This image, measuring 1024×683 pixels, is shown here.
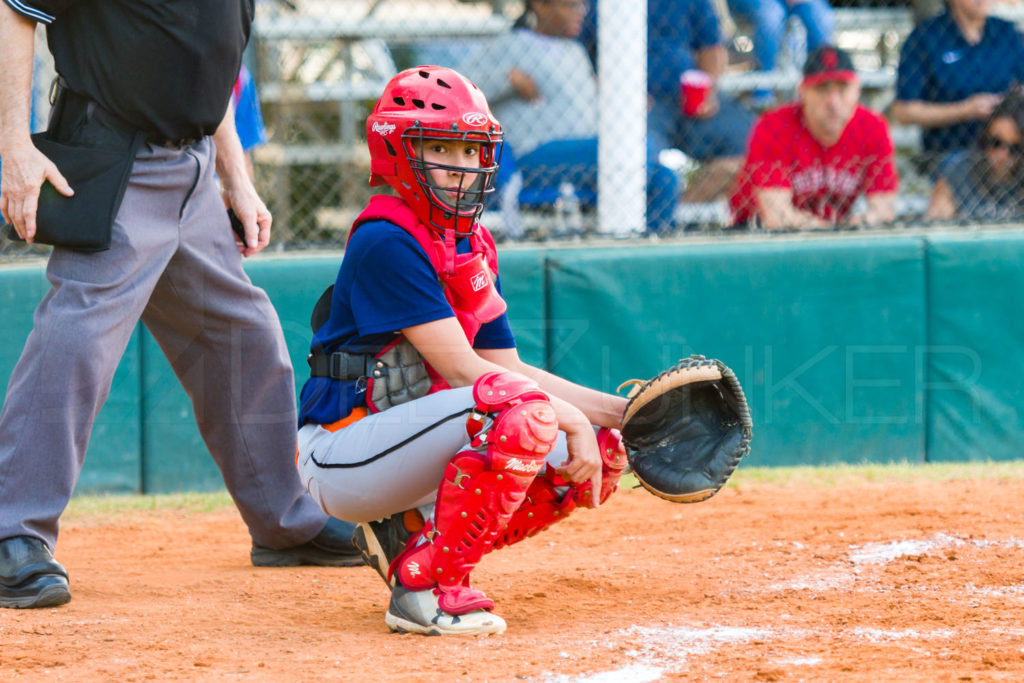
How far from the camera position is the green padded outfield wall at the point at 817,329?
5258 mm

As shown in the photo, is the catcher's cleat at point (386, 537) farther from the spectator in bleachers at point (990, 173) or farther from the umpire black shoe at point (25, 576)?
the spectator in bleachers at point (990, 173)

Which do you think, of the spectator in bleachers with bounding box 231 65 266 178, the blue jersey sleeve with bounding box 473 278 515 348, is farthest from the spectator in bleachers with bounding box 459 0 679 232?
the blue jersey sleeve with bounding box 473 278 515 348

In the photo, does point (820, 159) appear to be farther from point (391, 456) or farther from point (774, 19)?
point (391, 456)

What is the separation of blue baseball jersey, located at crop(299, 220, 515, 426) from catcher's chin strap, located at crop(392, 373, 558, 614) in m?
0.25

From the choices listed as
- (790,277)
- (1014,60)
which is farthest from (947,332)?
(1014,60)

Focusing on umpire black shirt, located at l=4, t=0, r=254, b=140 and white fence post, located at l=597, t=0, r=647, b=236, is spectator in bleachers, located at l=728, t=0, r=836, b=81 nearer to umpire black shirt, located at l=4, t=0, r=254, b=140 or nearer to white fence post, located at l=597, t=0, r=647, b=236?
white fence post, located at l=597, t=0, r=647, b=236

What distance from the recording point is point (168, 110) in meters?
3.31

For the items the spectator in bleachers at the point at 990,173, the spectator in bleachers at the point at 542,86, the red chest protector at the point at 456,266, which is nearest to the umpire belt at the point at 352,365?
the red chest protector at the point at 456,266

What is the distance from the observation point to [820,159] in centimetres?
601

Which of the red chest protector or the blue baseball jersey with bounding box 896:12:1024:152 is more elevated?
the blue baseball jersey with bounding box 896:12:1024:152

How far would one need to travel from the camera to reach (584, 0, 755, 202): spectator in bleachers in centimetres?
614

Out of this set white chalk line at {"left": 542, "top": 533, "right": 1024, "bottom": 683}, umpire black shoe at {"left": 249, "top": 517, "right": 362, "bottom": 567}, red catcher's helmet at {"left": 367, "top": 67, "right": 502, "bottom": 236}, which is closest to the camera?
white chalk line at {"left": 542, "top": 533, "right": 1024, "bottom": 683}

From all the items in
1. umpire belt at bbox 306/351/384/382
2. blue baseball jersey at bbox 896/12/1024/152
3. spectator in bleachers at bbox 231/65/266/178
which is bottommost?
umpire belt at bbox 306/351/384/382

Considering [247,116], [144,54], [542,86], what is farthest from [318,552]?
[542,86]
